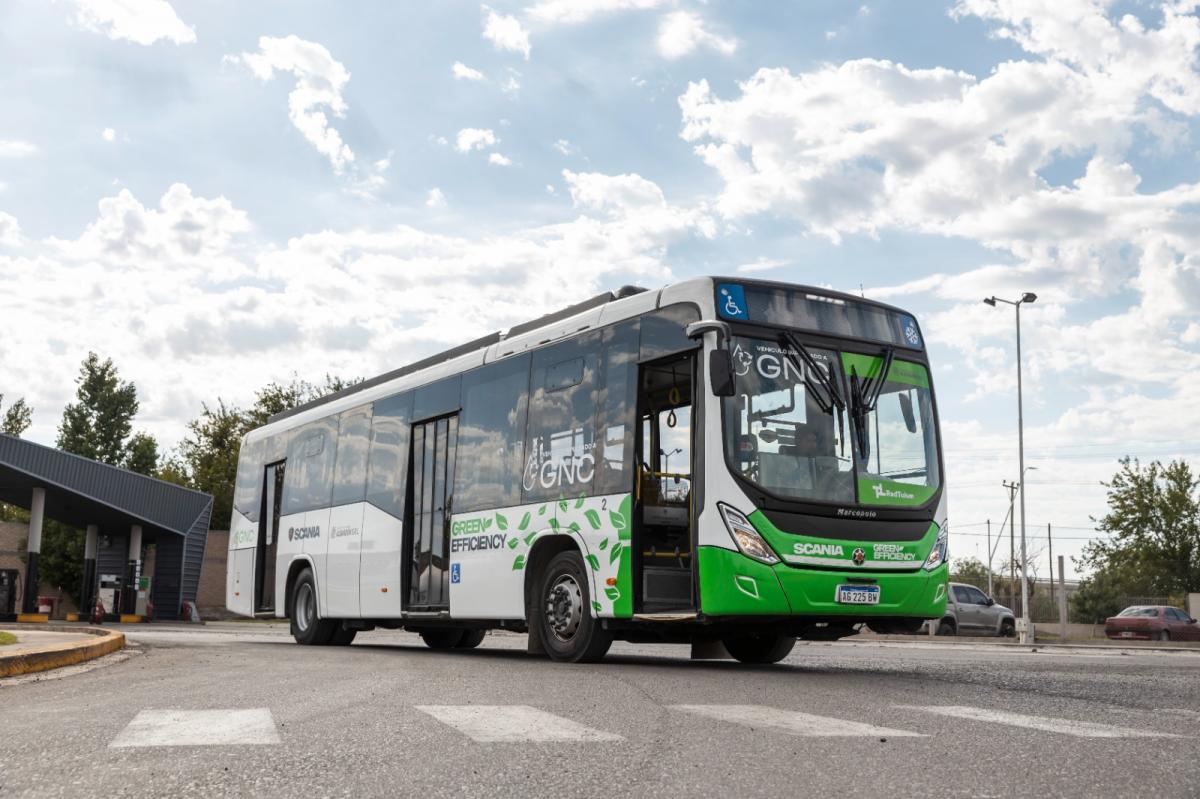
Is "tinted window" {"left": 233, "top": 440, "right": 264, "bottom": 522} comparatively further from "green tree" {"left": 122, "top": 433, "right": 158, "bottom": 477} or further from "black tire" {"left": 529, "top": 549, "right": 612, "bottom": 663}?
"green tree" {"left": 122, "top": 433, "right": 158, "bottom": 477}

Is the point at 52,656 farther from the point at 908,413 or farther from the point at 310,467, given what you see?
the point at 908,413

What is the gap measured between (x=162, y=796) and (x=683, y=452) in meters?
7.76

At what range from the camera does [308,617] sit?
18641mm

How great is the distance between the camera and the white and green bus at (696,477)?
36.0 feet

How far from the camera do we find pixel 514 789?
467cm

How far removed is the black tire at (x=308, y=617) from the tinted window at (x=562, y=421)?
6.14 m

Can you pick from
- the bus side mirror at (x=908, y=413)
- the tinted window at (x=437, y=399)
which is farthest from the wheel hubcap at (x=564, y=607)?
the bus side mirror at (x=908, y=413)

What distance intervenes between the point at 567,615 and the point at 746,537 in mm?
2565

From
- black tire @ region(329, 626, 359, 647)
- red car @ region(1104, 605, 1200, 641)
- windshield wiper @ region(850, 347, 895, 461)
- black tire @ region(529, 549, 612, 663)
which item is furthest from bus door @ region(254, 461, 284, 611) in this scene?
red car @ region(1104, 605, 1200, 641)

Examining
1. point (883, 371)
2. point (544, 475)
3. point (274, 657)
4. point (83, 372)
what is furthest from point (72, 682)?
point (83, 372)

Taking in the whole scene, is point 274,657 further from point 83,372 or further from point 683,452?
point 83,372

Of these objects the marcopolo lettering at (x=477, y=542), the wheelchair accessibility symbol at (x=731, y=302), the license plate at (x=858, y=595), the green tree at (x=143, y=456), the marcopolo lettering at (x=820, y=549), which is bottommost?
the license plate at (x=858, y=595)

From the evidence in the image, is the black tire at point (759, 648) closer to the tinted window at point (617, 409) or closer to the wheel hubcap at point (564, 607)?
the wheel hubcap at point (564, 607)

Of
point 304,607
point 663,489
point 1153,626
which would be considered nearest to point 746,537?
point 663,489
